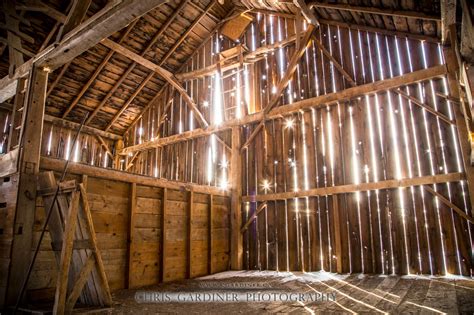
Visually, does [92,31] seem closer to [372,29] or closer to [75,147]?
[372,29]

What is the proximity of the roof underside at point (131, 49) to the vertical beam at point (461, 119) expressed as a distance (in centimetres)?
175

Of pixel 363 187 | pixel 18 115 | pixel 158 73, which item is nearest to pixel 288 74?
pixel 363 187

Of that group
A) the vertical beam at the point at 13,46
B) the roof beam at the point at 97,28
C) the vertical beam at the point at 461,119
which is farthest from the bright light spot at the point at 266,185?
the vertical beam at the point at 13,46

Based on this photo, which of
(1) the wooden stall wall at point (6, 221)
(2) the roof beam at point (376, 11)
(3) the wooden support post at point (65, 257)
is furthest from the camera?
(2) the roof beam at point (376, 11)

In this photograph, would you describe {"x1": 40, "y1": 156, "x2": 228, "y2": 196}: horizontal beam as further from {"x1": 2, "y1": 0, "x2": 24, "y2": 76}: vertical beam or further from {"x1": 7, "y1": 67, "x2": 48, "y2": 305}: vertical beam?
{"x1": 2, "y1": 0, "x2": 24, "y2": 76}: vertical beam

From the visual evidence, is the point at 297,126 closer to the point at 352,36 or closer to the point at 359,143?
the point at 359,143

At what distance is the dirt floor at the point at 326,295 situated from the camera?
11.0ft

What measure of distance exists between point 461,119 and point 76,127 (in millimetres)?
10122

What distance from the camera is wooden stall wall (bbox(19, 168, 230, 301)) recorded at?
4.20 metres

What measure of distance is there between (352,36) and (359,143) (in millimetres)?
2523

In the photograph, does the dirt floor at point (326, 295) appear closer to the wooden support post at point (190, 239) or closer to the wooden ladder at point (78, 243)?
the wooden ladder at point (78, 243)

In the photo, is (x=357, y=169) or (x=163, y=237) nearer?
(x=163, y=237)

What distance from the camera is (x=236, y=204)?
7715 millimetres

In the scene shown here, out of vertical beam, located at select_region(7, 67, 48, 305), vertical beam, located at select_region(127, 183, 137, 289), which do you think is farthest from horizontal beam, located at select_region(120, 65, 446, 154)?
vertical beam, located at select_region(7, 67, 48, 305)
